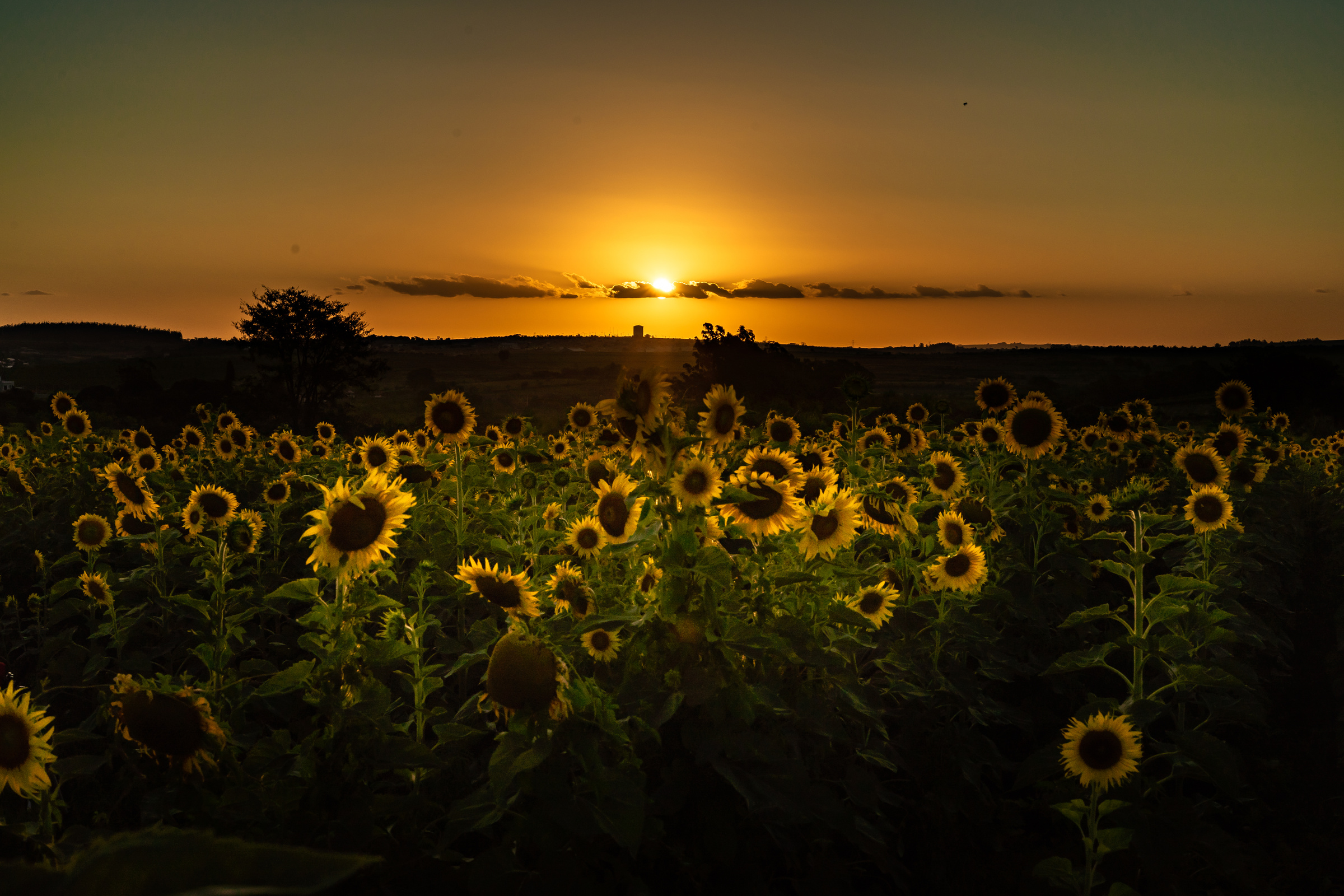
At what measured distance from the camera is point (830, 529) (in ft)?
15.5

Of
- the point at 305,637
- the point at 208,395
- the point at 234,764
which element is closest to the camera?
the point at 234,764

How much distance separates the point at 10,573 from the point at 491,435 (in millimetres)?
6042

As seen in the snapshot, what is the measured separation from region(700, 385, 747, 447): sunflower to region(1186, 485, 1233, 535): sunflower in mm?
4867

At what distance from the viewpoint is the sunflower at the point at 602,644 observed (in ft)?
13.3

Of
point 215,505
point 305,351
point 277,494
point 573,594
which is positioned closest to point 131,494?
point 215,505

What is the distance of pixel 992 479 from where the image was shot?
25.0ft

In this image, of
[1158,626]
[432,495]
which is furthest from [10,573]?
[1158,626]

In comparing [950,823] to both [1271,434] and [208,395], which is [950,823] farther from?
[208,395]

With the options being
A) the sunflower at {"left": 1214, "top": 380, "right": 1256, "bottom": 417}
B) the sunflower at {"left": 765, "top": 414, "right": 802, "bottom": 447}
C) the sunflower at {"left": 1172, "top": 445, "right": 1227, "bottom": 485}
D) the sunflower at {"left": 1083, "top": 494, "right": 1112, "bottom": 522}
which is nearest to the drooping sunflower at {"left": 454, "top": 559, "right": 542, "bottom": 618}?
the sunflower at {"left": 765, "top": 414, "right": 802, "bottom": 447}

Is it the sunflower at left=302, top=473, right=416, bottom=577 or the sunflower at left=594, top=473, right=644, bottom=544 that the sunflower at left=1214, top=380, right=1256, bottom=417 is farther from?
the sunflower at left=302, top=473, right=416, bottom=577

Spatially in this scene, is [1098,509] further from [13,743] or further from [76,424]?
[76,424]

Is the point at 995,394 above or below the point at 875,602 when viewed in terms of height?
above

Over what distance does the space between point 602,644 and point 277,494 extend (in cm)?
514

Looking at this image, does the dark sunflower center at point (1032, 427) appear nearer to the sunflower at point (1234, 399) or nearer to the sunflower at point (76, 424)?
the sunflower at point (1234, 399)
